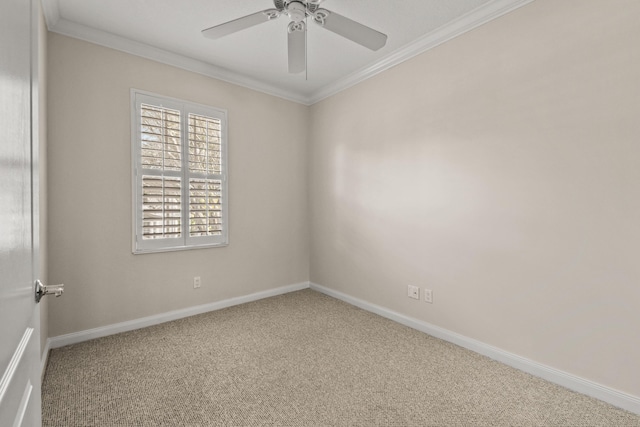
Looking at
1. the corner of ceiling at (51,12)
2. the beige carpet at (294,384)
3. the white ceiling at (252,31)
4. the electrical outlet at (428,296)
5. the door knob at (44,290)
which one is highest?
the white ceiling at (252,31)

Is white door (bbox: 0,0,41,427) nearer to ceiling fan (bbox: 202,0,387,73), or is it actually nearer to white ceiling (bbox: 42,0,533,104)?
ceiling fan (bbox: 202,0,387,73)

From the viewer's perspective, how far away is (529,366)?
213 centimetres

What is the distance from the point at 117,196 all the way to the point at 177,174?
21.9 inches

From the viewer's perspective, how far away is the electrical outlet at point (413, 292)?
2.86 meters

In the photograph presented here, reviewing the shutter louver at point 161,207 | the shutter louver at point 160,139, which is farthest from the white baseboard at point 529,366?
the shutter louver at point 160,139

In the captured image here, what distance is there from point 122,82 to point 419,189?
2.87 m

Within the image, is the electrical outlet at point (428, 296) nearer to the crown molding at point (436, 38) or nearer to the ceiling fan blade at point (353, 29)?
the ceiling fan blade at point (353, 29)

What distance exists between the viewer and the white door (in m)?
0.53

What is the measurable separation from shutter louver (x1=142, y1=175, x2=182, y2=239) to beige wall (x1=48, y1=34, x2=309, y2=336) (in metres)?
0.15

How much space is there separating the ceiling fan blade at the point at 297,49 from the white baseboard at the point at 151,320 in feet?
8.28

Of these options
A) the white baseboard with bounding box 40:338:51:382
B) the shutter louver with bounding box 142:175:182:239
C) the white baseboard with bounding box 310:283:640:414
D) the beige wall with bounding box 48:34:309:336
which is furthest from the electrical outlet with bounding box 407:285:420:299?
the white baseboard with bounding box 40:338:51:382

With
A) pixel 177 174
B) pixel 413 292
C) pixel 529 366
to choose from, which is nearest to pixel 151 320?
pixel 177 174

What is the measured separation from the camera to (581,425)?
164cm

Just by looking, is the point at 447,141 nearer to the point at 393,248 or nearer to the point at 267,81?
the point at 393,248
